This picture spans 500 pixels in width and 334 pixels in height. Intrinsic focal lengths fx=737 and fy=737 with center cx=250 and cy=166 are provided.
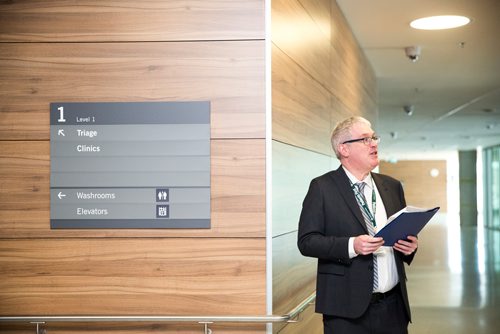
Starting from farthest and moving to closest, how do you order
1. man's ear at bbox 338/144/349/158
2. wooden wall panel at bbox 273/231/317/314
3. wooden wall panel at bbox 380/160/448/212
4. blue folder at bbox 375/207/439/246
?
wooden wall panel at bbox 380/160/448/212 < wooden wall panel at bbox 273/231/317/314 < man's ear at bbox 338/144/349/158 < blue folder at bbox 375/207/439/246

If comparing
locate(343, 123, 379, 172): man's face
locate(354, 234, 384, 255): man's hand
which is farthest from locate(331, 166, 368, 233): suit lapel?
locate(354, 234, 384, 255): man's hand

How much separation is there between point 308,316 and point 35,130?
263 cm

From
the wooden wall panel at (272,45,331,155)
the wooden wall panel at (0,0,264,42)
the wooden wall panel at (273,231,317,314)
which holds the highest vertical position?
the wooden wall panel at (0,0,264,42)

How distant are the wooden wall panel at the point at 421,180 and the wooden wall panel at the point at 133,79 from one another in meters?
42.2

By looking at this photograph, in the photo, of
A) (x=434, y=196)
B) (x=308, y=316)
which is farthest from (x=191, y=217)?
(x=434, y=196)

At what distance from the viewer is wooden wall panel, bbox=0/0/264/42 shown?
4.19 metres

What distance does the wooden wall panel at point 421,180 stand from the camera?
45594 millimetres

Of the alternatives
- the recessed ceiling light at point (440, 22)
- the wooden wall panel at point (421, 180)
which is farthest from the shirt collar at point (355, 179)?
the wooden wall panel at point (421, 180)

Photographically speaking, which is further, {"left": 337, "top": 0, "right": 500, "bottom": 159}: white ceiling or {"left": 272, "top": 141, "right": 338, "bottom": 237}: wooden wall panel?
{"left": 337, "top": 0, "right": 500, "bottom": 159}: white ceiling

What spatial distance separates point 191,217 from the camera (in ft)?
13.6

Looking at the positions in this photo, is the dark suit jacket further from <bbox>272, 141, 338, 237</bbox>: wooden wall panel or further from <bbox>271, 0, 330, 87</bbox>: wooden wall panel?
<bbox>271, 0, 330, 87</bbox>: wooden wall panel

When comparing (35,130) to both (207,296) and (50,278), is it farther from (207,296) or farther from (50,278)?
(207,296)

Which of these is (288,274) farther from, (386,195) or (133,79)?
(133,79)

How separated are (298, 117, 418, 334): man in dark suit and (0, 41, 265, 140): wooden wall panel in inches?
23.0
